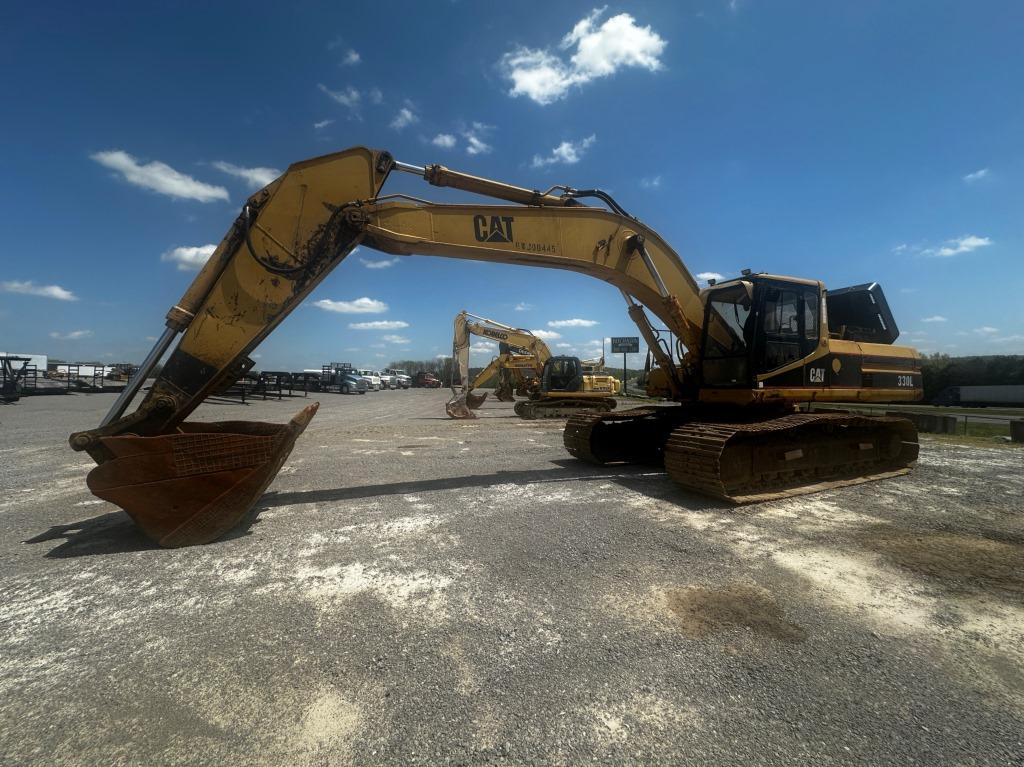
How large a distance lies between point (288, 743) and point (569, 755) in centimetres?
118

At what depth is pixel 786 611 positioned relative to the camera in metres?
3.09

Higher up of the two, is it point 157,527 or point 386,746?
point 157,527

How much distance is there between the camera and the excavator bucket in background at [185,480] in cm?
399

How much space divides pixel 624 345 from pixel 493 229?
126 feet

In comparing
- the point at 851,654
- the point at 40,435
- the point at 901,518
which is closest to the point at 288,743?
the point at 851,654

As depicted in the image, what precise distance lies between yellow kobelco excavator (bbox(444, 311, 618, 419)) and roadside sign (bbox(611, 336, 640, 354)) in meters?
20.9

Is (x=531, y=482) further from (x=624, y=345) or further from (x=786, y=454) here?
(x=624, y=345)

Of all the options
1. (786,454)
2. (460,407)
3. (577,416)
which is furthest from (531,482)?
(460,407)

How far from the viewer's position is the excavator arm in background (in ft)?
59.9

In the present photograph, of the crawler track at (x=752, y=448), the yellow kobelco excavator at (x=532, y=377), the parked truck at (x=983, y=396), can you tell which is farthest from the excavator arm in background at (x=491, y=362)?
the parked truck at (x=983, y=396)

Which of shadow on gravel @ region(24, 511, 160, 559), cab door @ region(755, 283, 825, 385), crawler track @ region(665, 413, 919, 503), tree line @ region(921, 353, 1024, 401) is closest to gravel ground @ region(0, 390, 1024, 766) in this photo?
shadow on gravel @ region(24, 511, 160, 559)

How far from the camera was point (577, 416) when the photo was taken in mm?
8625

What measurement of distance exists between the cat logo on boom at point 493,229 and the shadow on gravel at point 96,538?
15.6 ft

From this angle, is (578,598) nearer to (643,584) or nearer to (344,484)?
(643,584)
